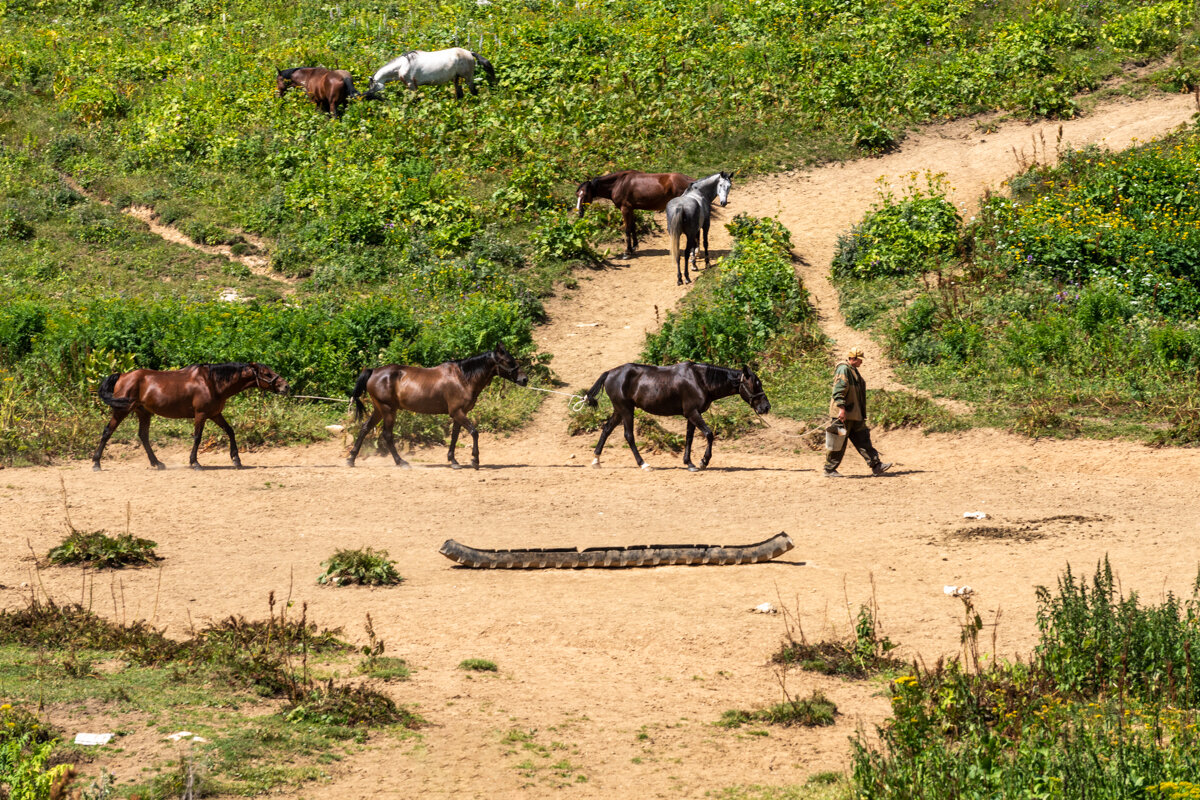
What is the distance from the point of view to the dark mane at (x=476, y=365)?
57.6 feet

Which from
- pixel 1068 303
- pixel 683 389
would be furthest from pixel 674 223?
pixel 1068 303

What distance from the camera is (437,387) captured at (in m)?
17.5

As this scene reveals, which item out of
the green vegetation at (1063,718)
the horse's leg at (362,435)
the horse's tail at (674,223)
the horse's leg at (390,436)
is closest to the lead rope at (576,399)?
the horse's leg at (390,436)

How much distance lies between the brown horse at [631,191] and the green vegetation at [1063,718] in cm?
1629

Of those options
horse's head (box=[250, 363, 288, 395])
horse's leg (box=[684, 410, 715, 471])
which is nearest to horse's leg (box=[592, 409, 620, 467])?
horse's leg (box=[684, 410, 715, 471])

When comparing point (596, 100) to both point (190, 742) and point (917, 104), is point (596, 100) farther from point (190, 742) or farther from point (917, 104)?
point (190, 742)

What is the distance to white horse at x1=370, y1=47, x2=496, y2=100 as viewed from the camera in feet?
99.0

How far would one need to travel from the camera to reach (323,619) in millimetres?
11055

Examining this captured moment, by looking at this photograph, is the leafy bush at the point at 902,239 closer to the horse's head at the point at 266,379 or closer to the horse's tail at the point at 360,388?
the horse's tail at the point at 360,388

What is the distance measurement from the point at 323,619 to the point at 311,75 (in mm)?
22145

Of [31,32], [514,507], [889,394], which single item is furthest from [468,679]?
[31,32]

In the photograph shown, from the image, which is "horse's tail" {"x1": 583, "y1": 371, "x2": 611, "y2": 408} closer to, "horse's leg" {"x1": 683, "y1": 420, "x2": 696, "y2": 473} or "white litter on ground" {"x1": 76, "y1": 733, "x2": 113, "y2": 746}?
"horse's leg" {"x1": 683, "y1": 420, "x2": 696, "y2": 473}

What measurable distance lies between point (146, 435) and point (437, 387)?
4.01 meters

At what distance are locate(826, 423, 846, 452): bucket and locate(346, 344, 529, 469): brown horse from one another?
14.2ft
